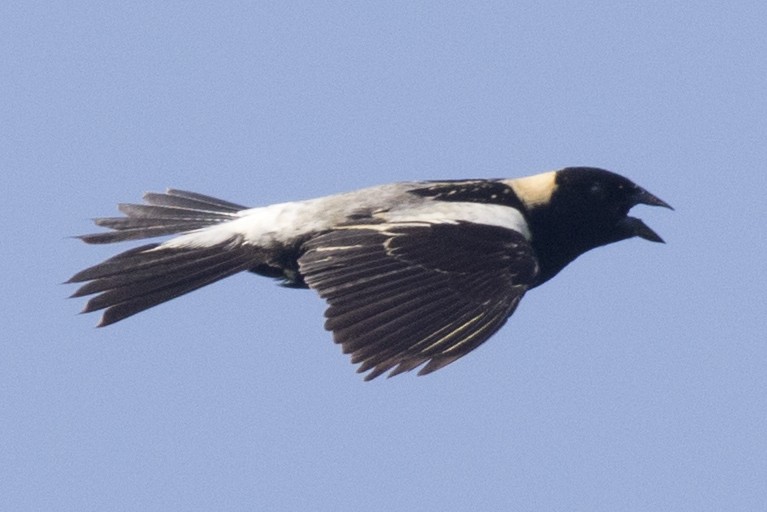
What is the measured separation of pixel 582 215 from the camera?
945 cm

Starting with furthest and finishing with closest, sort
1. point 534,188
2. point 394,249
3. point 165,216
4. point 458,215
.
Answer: point 165,216, point 534,188, point 458,215, point 394,249

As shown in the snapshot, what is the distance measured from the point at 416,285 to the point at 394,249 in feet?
1.03

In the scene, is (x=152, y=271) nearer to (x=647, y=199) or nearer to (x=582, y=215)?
(x=582, y=215)

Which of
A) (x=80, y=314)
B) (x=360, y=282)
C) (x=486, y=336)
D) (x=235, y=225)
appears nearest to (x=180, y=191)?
(x=235, y=225)

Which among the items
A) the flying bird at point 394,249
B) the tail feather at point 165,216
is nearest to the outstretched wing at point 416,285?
the flying bird at point 394,249

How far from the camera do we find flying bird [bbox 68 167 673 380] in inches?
304

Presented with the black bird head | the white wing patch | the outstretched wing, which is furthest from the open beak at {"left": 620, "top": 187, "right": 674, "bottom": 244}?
the outstretched wing

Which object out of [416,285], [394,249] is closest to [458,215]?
[394,249]

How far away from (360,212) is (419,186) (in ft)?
1.68

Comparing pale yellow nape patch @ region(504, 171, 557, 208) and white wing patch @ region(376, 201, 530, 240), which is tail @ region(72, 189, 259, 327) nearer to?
white wing patch @ region(376, 201, 530, 240)

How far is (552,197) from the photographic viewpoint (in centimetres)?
938

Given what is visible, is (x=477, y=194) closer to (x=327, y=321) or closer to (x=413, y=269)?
(x=413, y=269)

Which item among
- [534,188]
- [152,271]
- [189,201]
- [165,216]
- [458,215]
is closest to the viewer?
[458,215]

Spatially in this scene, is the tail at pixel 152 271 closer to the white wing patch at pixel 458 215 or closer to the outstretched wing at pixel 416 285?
the outstretched wing at pixel 416 285
